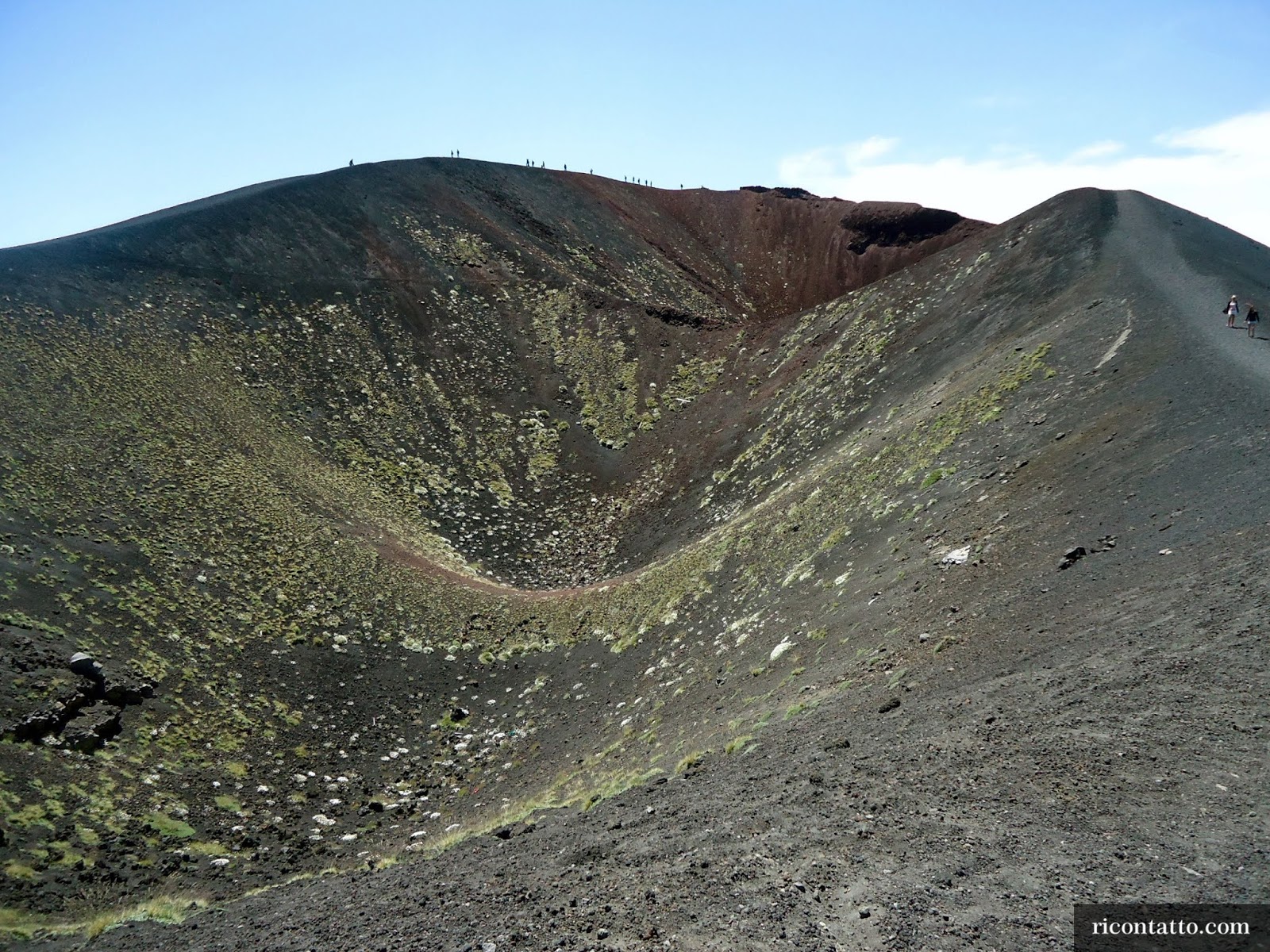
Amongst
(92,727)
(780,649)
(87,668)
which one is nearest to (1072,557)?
(780,649)

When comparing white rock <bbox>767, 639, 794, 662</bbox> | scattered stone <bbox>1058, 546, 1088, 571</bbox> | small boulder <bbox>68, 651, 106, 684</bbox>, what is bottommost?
white rock <bbox>767, 639, 794, 662</bbox>

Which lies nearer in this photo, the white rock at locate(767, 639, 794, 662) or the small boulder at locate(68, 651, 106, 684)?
the white rock at locate(767, 639, 794, 662)

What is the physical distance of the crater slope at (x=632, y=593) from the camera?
925 cm

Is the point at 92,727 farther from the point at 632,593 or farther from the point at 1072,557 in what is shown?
the point at 1072,557

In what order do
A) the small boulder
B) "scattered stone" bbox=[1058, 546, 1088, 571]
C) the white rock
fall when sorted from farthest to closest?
the small boulder → the white rock → "scattered stone" bbox=[1058, 546, 1088, 571]

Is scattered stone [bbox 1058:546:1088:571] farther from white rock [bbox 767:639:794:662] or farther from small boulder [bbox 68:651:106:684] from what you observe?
small boulder [bbox 68:651:106:684]

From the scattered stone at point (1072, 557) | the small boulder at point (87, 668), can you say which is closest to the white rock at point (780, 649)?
the scattered stone at point (1072, 557)

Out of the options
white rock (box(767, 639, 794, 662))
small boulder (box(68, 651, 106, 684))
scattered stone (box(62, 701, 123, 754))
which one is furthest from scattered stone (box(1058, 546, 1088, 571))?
small boulder (box(68, 651, 106, 684))

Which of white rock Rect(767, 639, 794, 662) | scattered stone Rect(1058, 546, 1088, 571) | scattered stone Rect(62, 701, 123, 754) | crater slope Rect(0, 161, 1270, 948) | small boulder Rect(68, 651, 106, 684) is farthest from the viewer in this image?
small boulder Rect(68, 651, 106, 684)

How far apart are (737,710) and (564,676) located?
825cm

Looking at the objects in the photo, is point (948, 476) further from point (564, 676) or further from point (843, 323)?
point (843, 323)

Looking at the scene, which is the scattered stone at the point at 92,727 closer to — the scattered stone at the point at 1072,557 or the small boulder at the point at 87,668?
the small boulder at the point at 87,668

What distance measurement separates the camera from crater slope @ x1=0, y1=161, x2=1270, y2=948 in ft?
30.3

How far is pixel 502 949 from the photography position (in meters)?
8.82
